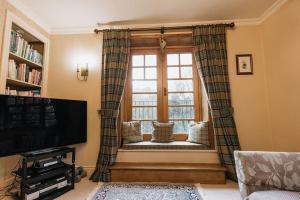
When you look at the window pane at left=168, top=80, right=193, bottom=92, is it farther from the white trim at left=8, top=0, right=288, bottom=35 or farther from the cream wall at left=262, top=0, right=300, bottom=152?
the cream wall at left=262, top=0, right=300, bottom=152

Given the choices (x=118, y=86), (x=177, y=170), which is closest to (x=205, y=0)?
(x=118, y=86)

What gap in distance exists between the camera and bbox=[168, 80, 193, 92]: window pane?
3277 millimetres

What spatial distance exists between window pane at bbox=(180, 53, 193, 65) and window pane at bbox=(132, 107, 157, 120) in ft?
3.26

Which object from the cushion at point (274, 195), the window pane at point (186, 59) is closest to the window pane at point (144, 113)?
the window pane at point (186, 59)

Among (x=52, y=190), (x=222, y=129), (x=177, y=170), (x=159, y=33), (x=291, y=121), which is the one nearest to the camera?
(x=52, y=190)

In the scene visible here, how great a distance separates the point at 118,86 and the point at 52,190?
1638 mm

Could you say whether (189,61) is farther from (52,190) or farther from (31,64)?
(52,190)

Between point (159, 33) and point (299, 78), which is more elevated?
point (159, 33)

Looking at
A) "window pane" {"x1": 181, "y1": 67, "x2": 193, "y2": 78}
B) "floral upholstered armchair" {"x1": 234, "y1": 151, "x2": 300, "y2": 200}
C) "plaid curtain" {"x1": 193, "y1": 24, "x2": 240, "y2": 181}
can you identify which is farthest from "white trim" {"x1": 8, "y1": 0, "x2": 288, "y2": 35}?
"floral upholstered armchair" {"x1": 234, "y1": 151, "x2": 300, "y2": 200}

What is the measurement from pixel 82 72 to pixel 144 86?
3.60ft

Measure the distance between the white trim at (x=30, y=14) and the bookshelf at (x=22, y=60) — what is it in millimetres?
154

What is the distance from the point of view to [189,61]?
10.9 feet

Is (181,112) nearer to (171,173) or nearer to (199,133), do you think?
(199,133)

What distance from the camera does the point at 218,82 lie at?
2.86m
